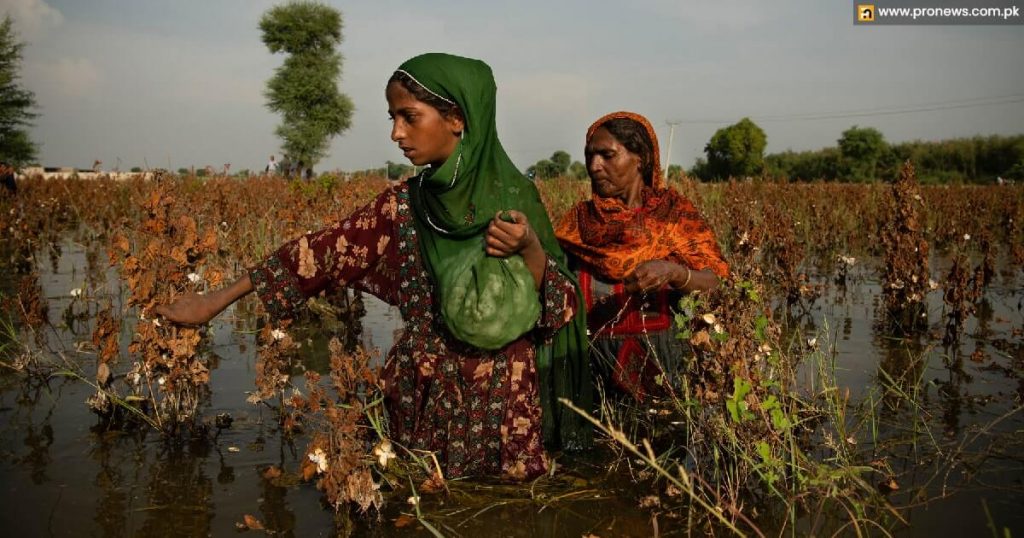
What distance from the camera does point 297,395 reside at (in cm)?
268

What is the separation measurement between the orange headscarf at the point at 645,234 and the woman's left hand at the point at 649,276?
0.48 metres

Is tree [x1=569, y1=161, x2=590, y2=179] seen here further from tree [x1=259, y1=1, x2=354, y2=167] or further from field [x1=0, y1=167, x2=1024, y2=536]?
tree [x1=259, y1=1, x2=354, y2=167]

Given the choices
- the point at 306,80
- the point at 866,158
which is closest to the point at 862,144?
the point at 866,158

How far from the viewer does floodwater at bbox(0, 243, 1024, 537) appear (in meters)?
2.34

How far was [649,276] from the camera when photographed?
8.54 feet

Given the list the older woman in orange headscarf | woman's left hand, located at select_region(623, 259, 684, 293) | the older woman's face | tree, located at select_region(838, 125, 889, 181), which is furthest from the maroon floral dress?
tree, located at select_region(838, 125, 889, 181)

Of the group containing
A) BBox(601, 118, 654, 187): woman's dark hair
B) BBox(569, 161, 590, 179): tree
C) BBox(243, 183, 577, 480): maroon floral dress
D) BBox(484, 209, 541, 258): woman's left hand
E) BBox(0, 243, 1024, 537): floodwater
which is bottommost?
BBox(0, 243, 1024, 537): floodwater

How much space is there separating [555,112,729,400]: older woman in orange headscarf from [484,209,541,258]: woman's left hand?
100 cm

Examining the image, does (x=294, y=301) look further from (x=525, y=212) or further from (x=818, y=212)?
(x=818, y=212)

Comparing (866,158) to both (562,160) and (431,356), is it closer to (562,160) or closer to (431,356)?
(562,160)

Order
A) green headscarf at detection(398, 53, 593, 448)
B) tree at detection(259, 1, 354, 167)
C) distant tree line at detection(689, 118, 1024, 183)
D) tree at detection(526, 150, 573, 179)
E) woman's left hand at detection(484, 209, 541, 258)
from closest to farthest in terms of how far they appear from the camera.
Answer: woman's left hand at detection(484, 209, 541, 258) → green headscarf at detection(398, 53, 593, 448) → tree at detection(526, 150, 573, 179) → distant tree line at detection(689, 118, 1024, 183) → tree at detection(259, 1, 354, 167)

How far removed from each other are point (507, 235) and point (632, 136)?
1227mm

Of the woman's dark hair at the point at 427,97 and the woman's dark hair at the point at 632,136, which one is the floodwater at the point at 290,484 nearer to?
the woman's dark hair at the point at 632,136

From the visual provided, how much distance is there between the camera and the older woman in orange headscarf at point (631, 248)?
3.20 meters
